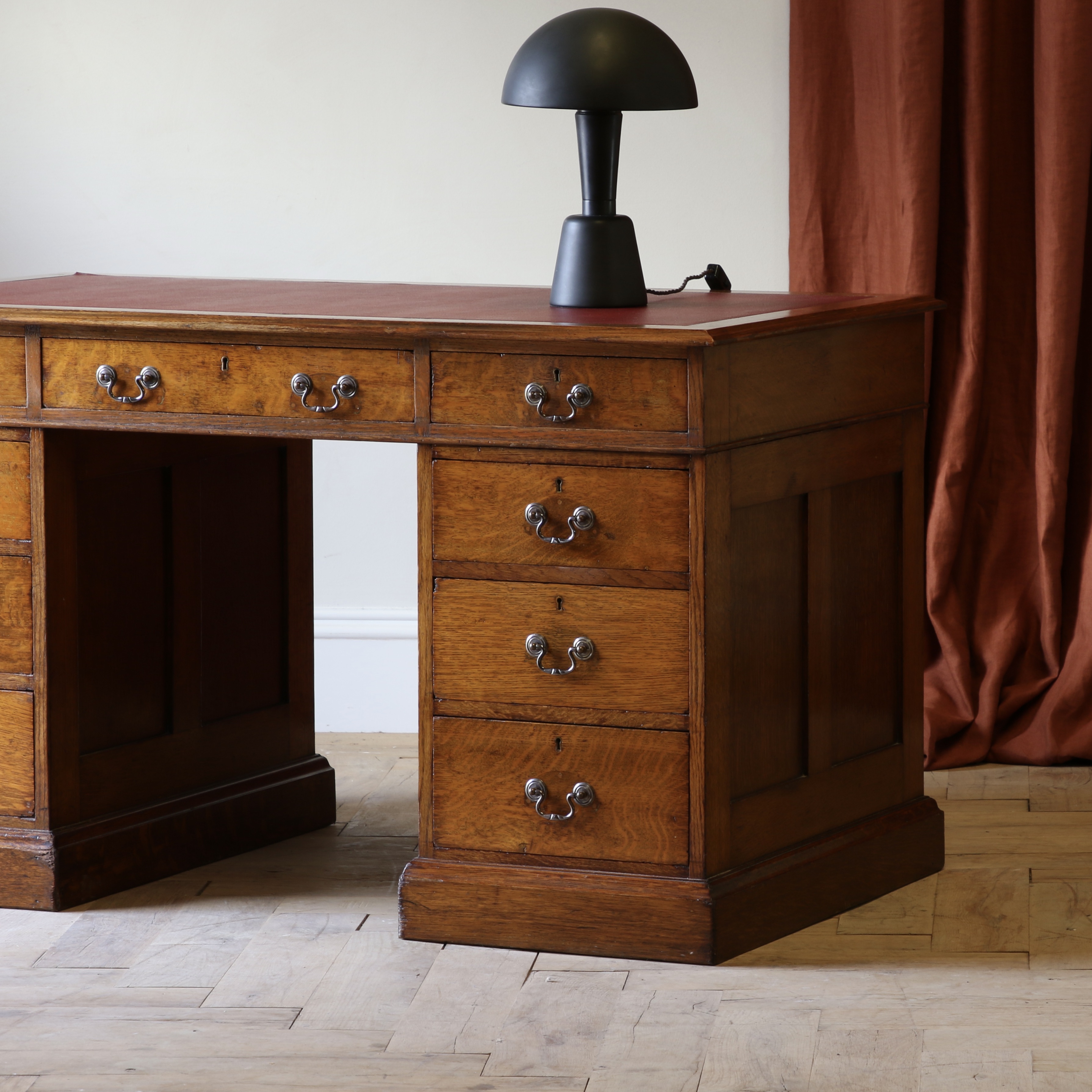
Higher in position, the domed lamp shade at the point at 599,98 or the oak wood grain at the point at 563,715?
the domed lamp shade at the point at 599,98

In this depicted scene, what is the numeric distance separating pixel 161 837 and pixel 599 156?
1.15 meters

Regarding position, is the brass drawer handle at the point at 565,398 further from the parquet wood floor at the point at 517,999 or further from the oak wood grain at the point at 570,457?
the parquet wood floor at the point at 517,999

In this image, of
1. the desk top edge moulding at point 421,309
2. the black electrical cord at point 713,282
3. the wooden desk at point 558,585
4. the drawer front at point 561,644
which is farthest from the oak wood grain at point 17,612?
the black electrical cord at point 713,282

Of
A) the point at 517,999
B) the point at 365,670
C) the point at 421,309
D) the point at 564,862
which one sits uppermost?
→ the point at 421,309

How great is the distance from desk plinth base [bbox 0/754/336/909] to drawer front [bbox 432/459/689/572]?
68 centimetres

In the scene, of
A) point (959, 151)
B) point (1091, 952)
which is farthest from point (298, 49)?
point (1091, 952)

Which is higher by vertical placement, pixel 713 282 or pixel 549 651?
pixel 713 282

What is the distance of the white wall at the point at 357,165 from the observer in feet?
10.8

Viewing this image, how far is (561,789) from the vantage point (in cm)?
229

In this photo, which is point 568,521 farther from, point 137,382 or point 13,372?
point 13,372

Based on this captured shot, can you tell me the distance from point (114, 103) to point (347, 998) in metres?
1.97

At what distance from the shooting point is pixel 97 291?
2664 millimetres

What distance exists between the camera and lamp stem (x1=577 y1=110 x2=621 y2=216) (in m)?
2.42

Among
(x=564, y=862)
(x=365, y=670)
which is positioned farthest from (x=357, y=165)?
(x=564, y=862)
